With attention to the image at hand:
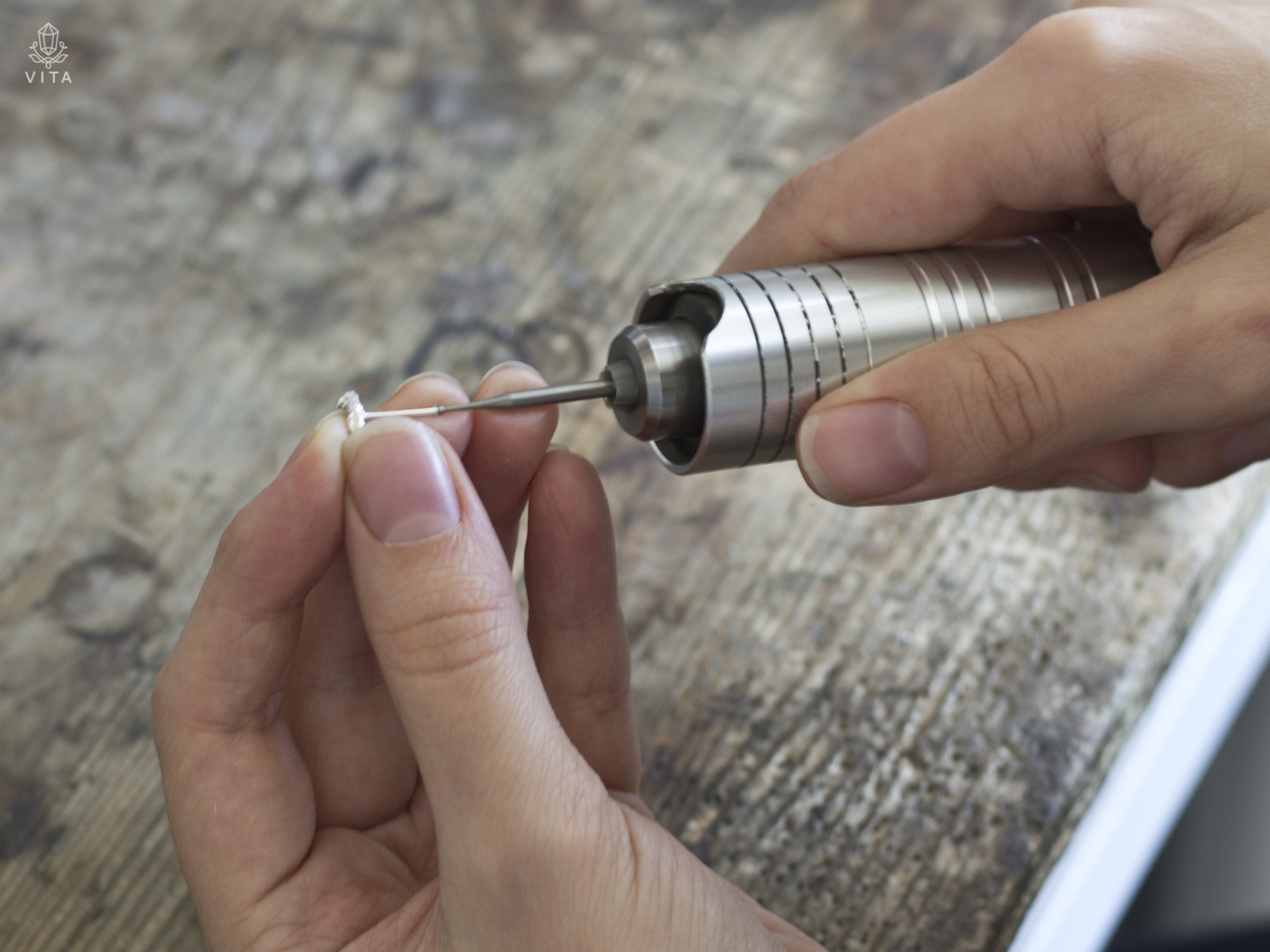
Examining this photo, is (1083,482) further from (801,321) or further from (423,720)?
(423,720)

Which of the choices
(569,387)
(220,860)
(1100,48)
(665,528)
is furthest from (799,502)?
(220,860)

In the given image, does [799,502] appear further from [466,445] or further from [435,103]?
[435,103]

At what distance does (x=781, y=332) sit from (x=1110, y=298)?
0.65 feet

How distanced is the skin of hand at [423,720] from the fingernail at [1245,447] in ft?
1.67

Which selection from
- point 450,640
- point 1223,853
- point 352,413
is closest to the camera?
point 450,640

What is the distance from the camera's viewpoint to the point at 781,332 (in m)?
0.60

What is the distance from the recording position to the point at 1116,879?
81 cm

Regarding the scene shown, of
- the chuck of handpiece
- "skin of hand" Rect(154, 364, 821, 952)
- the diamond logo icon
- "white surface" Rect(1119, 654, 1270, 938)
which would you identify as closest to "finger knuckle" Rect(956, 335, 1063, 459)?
the chuck of handpiece

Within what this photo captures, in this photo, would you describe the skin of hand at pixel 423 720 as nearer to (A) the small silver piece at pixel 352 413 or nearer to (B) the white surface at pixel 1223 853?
(A) the small silver piece at pixel 352 413

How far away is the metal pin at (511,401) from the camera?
0.63m

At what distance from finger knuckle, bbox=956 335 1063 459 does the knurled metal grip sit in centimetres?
5

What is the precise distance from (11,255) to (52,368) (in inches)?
5.5

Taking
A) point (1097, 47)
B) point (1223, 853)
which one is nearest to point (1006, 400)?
point (1097, 47)

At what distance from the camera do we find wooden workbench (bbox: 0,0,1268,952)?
2.38ft
